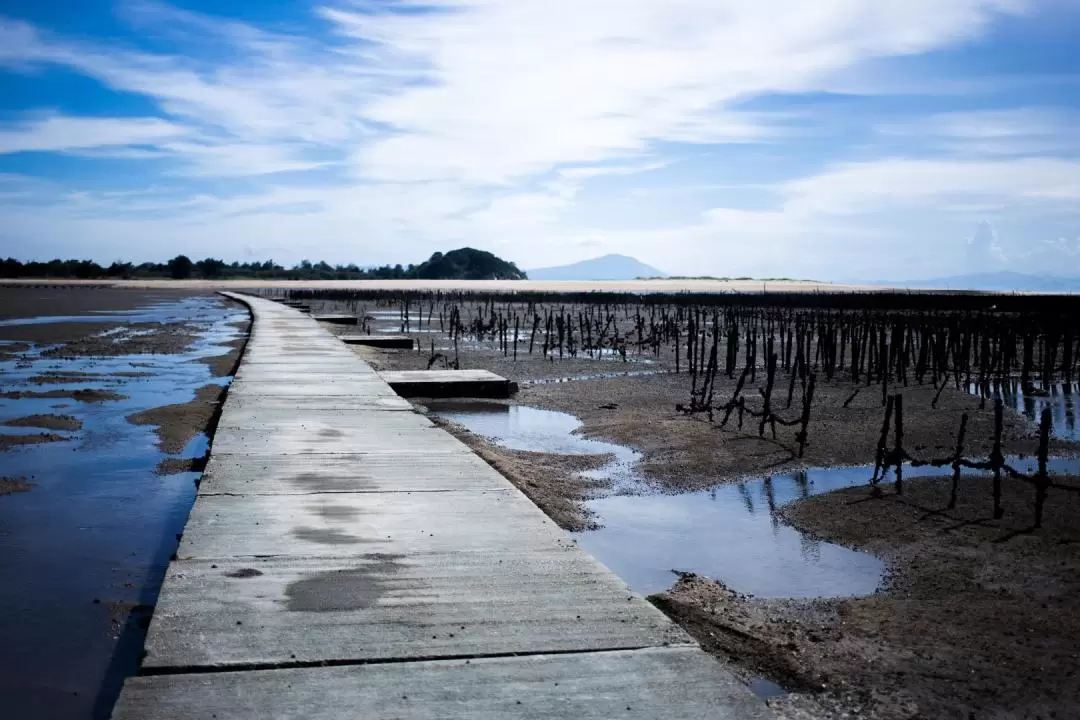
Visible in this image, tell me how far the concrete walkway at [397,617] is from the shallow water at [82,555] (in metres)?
0.68

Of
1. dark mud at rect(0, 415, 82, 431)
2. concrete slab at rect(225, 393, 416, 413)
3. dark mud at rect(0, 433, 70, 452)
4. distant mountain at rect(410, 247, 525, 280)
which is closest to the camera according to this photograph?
concrete slab at rect(225, 393, 416, 413)

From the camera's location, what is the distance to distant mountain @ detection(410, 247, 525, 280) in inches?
7254

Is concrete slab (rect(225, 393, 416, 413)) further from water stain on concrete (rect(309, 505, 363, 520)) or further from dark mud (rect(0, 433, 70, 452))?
water stain on concrete (rect(309, 505, 363, 520))

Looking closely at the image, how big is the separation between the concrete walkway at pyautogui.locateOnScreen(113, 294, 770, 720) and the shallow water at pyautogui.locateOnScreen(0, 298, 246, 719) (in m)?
0.68

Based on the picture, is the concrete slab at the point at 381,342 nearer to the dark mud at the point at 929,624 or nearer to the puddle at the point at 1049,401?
the puddle at the point at 1049,401

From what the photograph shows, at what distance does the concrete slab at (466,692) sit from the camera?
114 inches

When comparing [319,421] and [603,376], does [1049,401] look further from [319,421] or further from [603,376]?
[319,421]

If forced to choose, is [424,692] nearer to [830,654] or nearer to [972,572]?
[830,654]

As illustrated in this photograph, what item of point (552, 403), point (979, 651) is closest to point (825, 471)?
point (979, 651)

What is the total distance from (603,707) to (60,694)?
2682mm

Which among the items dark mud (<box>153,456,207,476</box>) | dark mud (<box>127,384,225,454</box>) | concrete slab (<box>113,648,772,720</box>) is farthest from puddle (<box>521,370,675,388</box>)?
Answer: concrete slab (<box>113,648,772,720</box>)

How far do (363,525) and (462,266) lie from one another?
598 feet

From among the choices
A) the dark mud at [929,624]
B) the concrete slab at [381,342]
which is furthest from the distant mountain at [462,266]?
the dark mud at [929,624]

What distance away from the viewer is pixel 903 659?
14.8 feet
